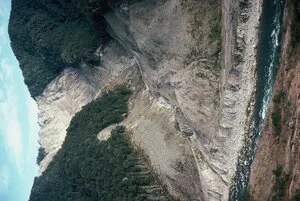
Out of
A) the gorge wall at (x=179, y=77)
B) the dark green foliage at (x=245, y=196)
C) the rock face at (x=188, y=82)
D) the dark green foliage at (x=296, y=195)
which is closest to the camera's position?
the dark green foliage at (x=296, y=195)

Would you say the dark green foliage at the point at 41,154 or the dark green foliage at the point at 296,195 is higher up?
the dark green foliage at the point at 41,154

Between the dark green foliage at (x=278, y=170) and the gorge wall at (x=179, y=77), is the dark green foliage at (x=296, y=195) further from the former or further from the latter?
the gorge wall at (x=179, y=77)

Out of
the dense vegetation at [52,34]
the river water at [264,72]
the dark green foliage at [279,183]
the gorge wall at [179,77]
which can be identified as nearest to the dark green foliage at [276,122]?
the river water at [264,72]

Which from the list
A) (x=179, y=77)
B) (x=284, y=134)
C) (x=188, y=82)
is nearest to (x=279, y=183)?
(x=284, y=134)

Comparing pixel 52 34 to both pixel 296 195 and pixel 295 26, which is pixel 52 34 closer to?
pixel 295 26

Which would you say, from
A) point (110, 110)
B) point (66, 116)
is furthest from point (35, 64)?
point (110, 110)

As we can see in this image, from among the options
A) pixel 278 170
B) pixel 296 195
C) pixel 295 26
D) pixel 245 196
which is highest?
pixel 295 26
